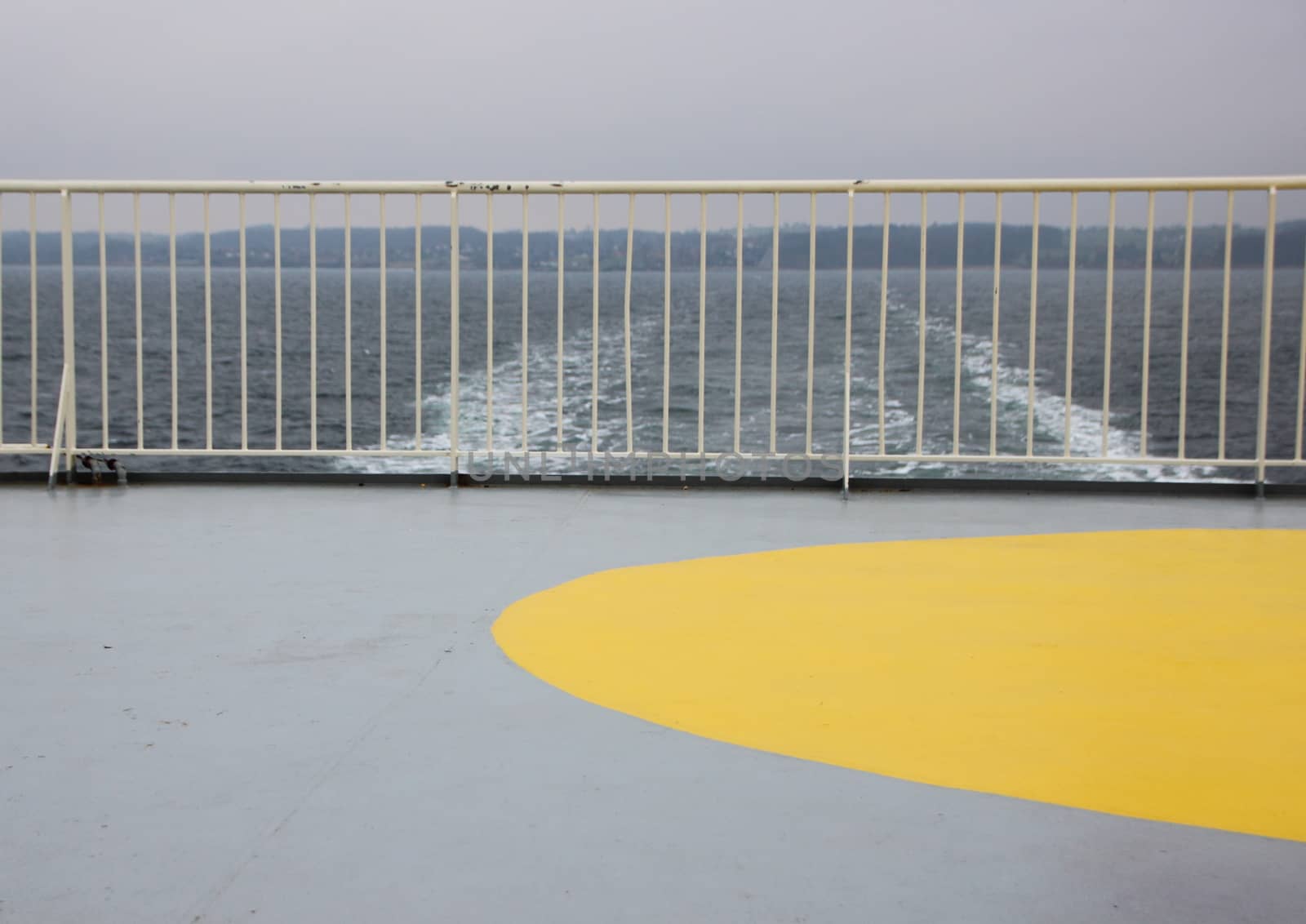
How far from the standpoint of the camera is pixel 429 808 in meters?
1.33

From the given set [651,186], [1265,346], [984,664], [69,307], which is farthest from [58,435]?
[1265,346]

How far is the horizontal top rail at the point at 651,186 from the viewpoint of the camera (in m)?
4.11

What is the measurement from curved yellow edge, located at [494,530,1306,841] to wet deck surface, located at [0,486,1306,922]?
89 millimetres

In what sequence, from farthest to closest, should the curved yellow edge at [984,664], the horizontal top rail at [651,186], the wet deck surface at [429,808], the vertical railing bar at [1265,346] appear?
1. the horizontal top rail at [651,186]
2. the vertical railing bar at [1265,346]
3. the curved yellow edge at [984,664]
4. the wet deck surface at [429,808]

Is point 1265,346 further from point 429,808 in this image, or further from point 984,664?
point 429,808

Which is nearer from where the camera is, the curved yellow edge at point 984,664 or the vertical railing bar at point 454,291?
the curved yellow edge at point 984,664

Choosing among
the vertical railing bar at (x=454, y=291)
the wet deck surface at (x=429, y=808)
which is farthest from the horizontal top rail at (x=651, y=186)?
the wet deck surface at (x=429, y=808)

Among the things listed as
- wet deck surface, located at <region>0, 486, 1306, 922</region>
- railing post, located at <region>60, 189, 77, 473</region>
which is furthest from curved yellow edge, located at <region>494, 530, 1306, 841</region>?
railing post, located at <region>60, 189, 77, 473</region>

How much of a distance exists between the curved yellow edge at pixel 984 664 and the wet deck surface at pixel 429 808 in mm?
89

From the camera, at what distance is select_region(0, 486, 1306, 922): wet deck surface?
113 centimetres

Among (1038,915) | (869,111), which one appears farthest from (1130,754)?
(869,111)

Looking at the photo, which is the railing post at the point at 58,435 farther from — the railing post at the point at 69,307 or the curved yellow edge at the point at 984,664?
the curved yellow edge at the point at 984,664

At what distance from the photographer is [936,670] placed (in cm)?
191

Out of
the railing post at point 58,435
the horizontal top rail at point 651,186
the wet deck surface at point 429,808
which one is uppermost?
the horizontal top rail at point 651,186
